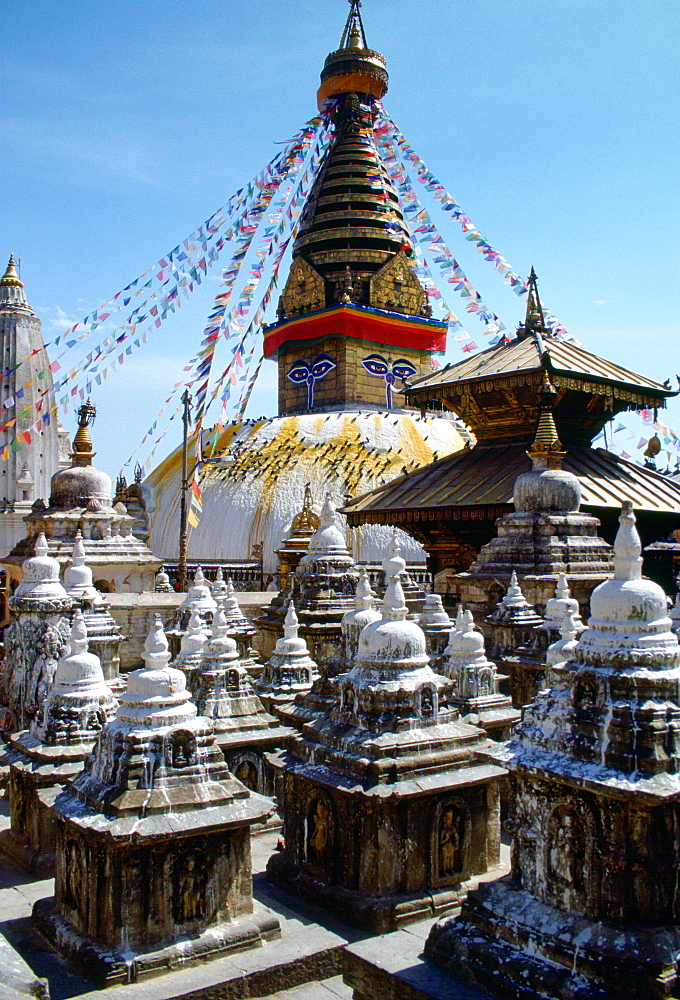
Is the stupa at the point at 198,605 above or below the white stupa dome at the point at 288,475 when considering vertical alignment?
below

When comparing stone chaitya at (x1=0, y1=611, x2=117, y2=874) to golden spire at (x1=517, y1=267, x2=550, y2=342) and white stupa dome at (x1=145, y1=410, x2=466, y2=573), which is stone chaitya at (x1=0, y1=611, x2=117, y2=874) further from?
white stupa dome at (x1=145, y1=410, x2=466, y2=573)

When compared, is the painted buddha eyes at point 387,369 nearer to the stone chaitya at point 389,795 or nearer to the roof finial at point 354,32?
the roof finial at point 354,32

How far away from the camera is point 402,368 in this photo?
2791 centimetres

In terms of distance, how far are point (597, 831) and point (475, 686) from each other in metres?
3.84

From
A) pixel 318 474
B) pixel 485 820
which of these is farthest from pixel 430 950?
pixel 318 474

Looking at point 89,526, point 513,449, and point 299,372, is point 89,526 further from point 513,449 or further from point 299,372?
point 299,372

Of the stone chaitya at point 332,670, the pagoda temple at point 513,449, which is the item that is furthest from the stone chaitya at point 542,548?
the stone chaitya at point 332,670

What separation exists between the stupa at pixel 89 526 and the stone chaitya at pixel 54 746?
26.6ft

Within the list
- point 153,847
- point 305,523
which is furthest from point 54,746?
point 305,523

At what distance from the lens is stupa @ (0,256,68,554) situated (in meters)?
28.7

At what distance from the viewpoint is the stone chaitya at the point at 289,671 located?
28.1 feet

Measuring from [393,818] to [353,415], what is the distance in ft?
68.4

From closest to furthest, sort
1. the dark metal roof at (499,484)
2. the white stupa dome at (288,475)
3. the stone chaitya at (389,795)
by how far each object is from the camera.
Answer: the stone chaitya at (389,795)
the dark metal roof at (499,484)
the white stupa dome at (288,475)

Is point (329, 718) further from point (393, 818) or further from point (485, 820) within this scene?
point (485, 820)
